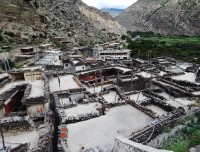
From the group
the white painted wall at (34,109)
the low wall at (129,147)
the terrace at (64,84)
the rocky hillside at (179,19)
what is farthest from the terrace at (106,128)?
the rocky hillside at (179,19)

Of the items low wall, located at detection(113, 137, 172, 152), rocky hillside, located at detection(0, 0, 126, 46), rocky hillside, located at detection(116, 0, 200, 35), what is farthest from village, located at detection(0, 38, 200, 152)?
rocky hillside, located at detection(116, 0, 200, 35)

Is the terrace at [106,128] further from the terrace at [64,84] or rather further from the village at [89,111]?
the terrace at [64,84]

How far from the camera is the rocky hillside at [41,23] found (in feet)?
215

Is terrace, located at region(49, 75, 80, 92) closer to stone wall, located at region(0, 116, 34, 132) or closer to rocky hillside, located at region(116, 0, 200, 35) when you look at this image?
stone wall, located at region(0, 116, 34, 132)

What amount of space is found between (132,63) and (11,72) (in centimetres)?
2835

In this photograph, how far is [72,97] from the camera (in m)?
21.5

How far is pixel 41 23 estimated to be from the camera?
268ft

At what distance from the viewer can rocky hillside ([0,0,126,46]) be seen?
65438 millimetres

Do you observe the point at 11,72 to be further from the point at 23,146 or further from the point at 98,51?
the point at 98,51

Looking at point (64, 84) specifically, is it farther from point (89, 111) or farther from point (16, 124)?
point (16, 124)

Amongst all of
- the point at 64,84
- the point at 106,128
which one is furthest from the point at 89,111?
the point at 64,84

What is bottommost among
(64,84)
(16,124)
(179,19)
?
(64,84)

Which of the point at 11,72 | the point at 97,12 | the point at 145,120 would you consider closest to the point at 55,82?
the point at 11,72

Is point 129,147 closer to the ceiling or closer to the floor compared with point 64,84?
closer to the ceiling
